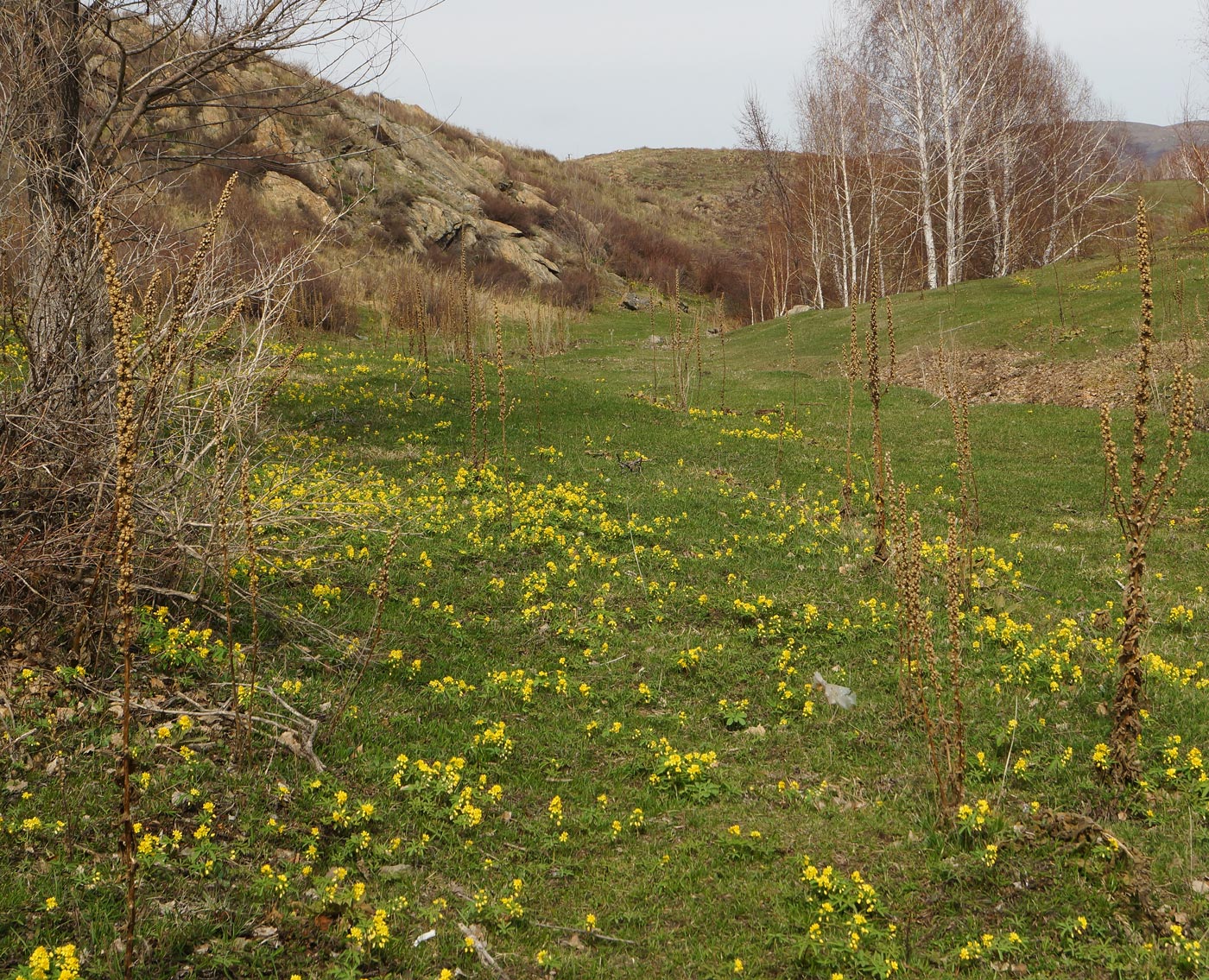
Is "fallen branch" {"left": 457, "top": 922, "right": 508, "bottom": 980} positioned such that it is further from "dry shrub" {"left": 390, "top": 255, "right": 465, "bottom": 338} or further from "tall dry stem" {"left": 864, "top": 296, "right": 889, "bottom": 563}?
"dry shrub" {"left": 390, "top": 255, "right": 465, "bottom": 338}

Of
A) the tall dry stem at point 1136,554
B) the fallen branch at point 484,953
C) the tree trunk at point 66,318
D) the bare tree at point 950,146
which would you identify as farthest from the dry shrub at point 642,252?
the fallen branch at point 484,953

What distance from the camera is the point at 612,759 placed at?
5.70m

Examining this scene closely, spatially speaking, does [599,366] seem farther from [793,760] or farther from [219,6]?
[793,760]

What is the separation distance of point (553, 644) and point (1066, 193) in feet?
119

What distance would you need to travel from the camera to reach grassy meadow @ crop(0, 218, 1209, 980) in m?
3.86

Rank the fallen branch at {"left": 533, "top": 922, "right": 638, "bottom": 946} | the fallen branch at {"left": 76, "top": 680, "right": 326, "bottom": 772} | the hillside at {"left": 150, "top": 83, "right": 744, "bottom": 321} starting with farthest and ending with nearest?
1. the hillside at {"left": 150, "top": 83, "right": 744, "bottom": 321}
2. the fallen branch at {"left": 76, "top": 680, "right": 326, "bottom": 772}
3. the fallen branch at {"left": 533, "top": 922, "right": 638, "bottom": 946}

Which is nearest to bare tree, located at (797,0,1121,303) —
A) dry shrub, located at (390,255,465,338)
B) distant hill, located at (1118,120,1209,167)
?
distant hill, located at (1118,120,1209,167)

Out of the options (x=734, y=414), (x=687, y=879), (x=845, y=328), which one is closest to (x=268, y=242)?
(x=734, y=414)

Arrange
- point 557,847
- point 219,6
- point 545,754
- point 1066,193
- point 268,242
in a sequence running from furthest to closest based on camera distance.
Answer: point 1066,193, point 268,242, point 219,6, point 545,754, point 557,847

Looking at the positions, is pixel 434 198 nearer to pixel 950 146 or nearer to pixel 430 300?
pixel 430 300

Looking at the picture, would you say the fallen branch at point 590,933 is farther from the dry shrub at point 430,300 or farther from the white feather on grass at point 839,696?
the dry shrub at point 430,300

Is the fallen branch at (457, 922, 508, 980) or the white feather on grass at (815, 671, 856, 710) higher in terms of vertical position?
the white feather on grass at (815, 671, 856, 710)

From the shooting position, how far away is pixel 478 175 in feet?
162

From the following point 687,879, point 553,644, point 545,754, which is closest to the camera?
point 687,879
